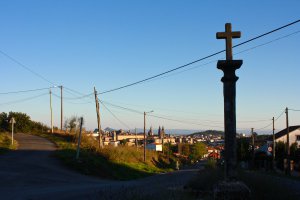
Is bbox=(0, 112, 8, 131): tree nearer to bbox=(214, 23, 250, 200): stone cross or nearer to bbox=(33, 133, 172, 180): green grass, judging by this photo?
bbox=(33, 133, 172, 180): green grass

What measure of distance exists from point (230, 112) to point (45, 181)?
16.8 metres

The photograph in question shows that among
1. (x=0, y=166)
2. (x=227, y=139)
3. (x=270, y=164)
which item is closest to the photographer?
(x=227, y=139)

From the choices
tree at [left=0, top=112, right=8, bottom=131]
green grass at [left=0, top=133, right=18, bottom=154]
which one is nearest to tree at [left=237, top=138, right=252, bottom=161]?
tree at [left=0, top=112, right=8, bottom=131]

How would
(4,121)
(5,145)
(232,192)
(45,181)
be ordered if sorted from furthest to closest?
1. (4,121)
2. (5,145)
3. (45,181)
4. (232,192)

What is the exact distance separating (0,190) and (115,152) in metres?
29.0

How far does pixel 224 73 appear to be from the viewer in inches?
426

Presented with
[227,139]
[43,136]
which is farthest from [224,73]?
[43,136]

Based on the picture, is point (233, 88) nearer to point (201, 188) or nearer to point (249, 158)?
point (201, 188)

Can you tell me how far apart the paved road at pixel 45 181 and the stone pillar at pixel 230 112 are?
12.7 feet

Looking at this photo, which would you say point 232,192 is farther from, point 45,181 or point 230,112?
point 45,181

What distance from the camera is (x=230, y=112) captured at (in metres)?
10.6

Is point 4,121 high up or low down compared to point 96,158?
up

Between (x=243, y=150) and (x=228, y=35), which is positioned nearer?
(x=228, y=35)

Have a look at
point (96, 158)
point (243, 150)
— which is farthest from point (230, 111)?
point (243, 150)
